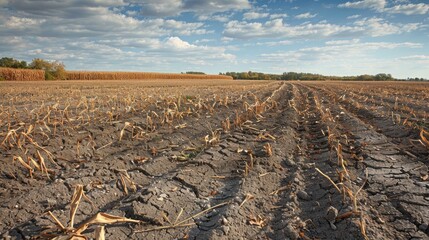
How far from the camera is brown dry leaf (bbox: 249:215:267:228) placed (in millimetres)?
2547

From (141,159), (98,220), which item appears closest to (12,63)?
(141,159)

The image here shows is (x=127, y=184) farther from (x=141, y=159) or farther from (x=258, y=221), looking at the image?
(x=258, y=221)

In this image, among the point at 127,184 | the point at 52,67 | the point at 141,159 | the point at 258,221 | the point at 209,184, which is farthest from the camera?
the point at 52,67

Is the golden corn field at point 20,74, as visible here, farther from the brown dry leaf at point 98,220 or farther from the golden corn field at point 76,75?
the brown dry leaf at point 98,220

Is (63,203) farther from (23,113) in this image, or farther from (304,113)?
(304,113)

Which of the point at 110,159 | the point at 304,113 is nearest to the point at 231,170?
the point at 110,159

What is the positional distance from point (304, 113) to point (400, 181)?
4.64 m

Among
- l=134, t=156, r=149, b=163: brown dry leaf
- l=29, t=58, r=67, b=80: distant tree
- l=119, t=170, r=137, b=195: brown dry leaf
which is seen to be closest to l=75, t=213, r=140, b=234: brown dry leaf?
l=119, t=170, r=137, b=195: brown dry leaf

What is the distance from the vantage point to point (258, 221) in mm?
2584

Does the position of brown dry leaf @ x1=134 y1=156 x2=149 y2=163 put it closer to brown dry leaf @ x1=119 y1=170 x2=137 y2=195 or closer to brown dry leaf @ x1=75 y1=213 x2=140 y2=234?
brown dry leaf @ x1=119 y1=170 x2=137 y2=195

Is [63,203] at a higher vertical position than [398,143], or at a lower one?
lower

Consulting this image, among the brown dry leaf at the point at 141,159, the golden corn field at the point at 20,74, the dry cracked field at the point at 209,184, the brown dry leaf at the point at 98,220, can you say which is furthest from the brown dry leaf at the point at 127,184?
the golden corn field at the point at 20,74

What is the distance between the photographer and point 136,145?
4602mm

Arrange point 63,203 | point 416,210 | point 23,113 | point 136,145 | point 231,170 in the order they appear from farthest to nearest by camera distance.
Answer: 1. point 23,113
2. point 136,145
3. point 231,170
4. point 63,203
5. point 416,210
